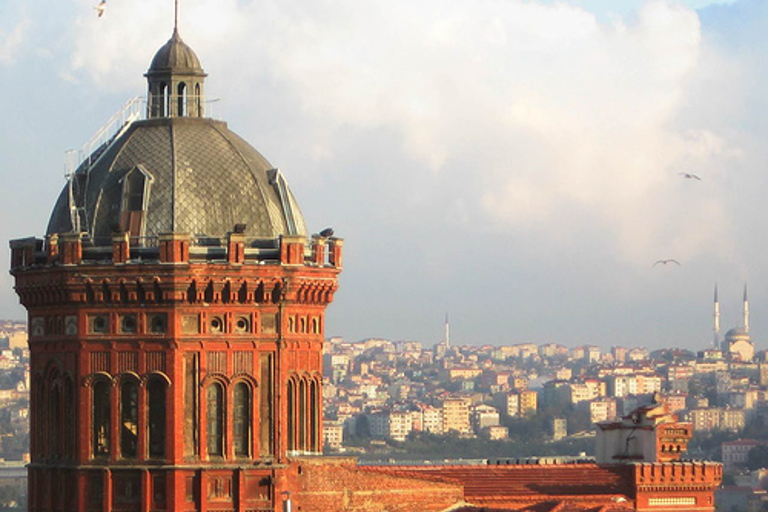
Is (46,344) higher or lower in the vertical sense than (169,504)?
higher

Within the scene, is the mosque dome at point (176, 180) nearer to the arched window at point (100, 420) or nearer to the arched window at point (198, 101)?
the arched window at point (198, 101)

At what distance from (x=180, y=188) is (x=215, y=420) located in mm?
3017

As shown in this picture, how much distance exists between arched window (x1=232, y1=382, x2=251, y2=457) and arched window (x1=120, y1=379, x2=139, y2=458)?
1268 millimetres

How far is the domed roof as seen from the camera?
31.4 metres

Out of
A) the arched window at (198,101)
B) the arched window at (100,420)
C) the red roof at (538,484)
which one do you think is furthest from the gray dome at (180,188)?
the red roof at (538,484)

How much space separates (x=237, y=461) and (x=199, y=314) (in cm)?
194

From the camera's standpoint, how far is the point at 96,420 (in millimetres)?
30281

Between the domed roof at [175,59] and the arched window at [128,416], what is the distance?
4.30 m

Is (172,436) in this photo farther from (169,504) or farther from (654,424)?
(654,424)

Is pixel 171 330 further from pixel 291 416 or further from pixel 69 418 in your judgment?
pixel 291 416

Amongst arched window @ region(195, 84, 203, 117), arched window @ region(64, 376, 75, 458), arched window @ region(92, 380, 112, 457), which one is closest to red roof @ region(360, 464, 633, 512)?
arched window @ region(92, 380, 112, 457)

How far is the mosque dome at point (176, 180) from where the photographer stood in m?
30.4

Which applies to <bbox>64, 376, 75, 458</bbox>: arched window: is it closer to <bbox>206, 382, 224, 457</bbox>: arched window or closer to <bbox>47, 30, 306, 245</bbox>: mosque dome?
<bbox>206, 382, 224, 457</bbox>: arched window

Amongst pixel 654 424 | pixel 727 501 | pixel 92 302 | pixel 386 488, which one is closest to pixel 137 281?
pixel 92 302
